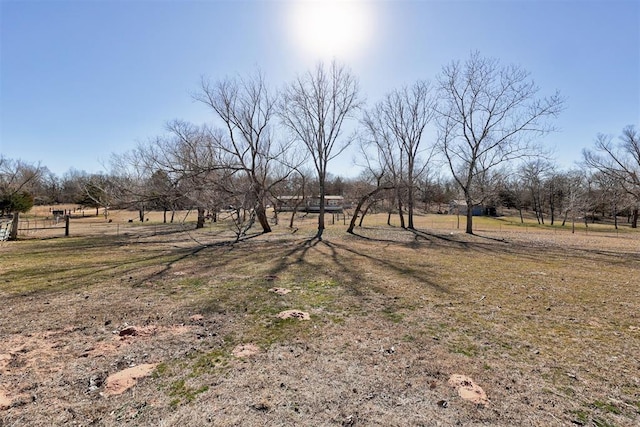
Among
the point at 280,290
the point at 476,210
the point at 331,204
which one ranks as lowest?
the point at 280,290

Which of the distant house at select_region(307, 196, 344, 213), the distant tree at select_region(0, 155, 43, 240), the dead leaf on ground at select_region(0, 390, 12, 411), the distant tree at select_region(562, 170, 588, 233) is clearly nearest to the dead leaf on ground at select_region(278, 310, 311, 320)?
the dead leaf on ground at select_region(0, 390, 12, 411)

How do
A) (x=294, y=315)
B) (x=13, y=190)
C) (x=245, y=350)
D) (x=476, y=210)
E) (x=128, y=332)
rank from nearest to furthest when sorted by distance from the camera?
1. (x=245, y=350)
2. (x=128, y=332)
3. (x=294, y=315)
4. (x=13, y=190)
5. (x=476, y=210)

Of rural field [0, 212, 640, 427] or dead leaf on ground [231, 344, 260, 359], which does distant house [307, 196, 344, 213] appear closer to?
rural field [0, 212, 640, 427]

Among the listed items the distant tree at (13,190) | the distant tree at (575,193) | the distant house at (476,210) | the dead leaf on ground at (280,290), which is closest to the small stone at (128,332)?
the dead leaf on ground at (280,290)

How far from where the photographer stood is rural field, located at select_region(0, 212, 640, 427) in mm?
2408

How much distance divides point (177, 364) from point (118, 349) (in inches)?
32.1

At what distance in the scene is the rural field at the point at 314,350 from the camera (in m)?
2.41

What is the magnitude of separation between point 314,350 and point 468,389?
4.92 ft

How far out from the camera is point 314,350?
11.3 feet

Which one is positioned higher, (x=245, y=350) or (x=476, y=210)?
(x=476, y=210)

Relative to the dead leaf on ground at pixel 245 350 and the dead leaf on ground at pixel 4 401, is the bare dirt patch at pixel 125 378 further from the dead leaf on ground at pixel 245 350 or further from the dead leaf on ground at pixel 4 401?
the dead leaf on ground at pixel 245 350

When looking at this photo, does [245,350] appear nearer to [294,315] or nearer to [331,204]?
[294,315]

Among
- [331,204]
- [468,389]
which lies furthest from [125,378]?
[331,204]

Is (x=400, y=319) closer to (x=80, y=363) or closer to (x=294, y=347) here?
(x=294, y=347)
